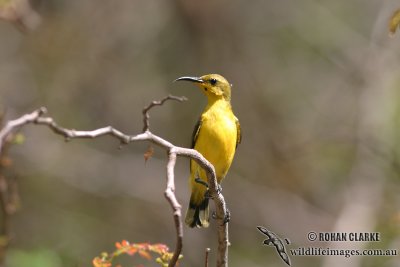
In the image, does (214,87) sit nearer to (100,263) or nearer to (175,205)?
(100,263)

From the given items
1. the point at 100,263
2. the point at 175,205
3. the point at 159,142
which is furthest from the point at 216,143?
the point at 175,205

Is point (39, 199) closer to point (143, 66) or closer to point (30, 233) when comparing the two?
point (30, 233)

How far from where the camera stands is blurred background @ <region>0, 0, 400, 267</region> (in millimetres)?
9797

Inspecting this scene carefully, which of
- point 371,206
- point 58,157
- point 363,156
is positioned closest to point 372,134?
point 363,156

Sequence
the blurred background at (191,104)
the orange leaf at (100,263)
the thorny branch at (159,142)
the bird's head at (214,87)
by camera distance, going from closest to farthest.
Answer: the thorny branch at (159,142) → the orange leaf at (100,263) → the bird's head at (214,87) → the blurred background at (191,104)

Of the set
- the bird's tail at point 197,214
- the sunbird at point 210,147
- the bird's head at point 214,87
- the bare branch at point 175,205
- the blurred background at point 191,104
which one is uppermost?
the blurred background at point 191,104

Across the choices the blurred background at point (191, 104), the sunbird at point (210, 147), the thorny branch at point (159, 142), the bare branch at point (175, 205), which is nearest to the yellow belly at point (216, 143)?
the sunbird at point (210, 147)

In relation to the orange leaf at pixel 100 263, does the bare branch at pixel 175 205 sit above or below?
below

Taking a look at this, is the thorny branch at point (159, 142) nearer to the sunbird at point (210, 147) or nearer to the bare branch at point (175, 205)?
the bare branch at point (175, 205)

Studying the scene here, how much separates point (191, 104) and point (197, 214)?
5052 millimetres

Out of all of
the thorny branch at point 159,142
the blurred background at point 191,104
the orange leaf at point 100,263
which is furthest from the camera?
the blurred background at point 191,104

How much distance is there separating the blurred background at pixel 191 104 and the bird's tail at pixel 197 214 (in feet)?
11.7

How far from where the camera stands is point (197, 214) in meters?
5.60

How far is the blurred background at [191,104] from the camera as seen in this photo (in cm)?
980
